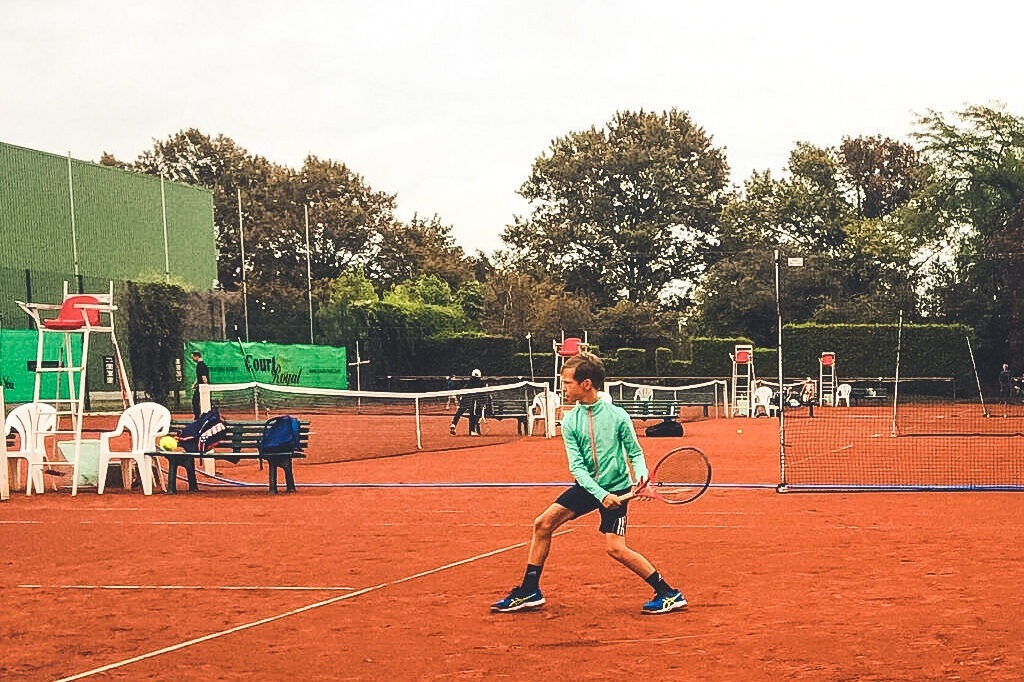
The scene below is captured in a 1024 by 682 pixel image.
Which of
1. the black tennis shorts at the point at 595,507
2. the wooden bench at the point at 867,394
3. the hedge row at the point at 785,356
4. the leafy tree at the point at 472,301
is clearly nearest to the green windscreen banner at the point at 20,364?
the hedge row at the point at 785,356

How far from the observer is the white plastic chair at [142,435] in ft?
48.1

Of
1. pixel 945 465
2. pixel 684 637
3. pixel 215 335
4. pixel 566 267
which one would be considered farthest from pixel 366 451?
pixel 566 267

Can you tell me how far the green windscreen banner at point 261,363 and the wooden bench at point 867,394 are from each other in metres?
17.5

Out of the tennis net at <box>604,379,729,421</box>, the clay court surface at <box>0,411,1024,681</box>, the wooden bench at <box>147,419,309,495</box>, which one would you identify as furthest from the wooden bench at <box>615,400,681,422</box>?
the clay court surface at <box>0,411,1024,681</box>

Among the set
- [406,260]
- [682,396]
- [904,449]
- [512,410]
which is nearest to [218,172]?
[406,260]

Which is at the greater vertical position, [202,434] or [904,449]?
[202,434]

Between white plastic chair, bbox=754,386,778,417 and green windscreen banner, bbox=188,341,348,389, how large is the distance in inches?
500

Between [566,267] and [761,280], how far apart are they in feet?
43.0

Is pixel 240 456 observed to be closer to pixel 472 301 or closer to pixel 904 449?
pixel 904 449

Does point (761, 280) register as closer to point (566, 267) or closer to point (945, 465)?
point (566, 267)

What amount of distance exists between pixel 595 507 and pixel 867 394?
37.8 m

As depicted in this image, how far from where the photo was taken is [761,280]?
2212 inches

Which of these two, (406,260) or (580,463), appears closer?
(580,463)

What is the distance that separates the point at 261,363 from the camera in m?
36.0
